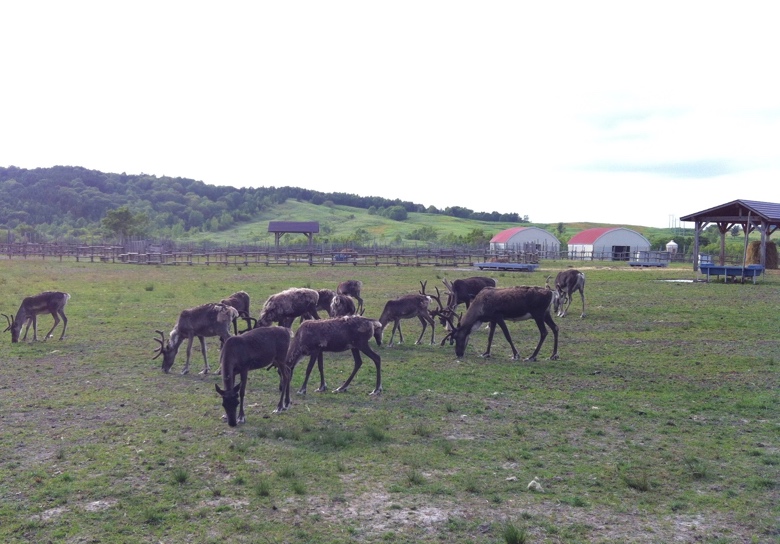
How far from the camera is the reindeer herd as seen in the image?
35.8ft

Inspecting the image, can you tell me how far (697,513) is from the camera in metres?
6.77

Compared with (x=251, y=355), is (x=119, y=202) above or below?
above

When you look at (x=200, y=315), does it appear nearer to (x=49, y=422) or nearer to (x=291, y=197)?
(x=49, y=422)

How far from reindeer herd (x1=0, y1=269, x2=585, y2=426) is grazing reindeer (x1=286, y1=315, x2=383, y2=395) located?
2 cm

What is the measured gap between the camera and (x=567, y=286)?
22.5m

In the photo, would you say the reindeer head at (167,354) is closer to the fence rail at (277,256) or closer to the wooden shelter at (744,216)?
the wooden shelter at (744,216)

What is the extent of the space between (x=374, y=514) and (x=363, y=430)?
284 cm

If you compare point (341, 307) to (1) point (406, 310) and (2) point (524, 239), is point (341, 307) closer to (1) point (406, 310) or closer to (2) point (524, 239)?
(1) point (406, 310)

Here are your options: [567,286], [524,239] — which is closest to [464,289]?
[567,286]

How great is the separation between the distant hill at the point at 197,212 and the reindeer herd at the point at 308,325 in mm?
88290

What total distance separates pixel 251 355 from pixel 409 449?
3.47 meters

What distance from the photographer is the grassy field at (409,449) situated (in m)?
6.54

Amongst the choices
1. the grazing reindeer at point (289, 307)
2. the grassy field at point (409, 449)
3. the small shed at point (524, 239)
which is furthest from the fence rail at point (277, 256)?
the grassy field at point (409, 449)

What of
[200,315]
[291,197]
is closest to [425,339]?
[200,315]
